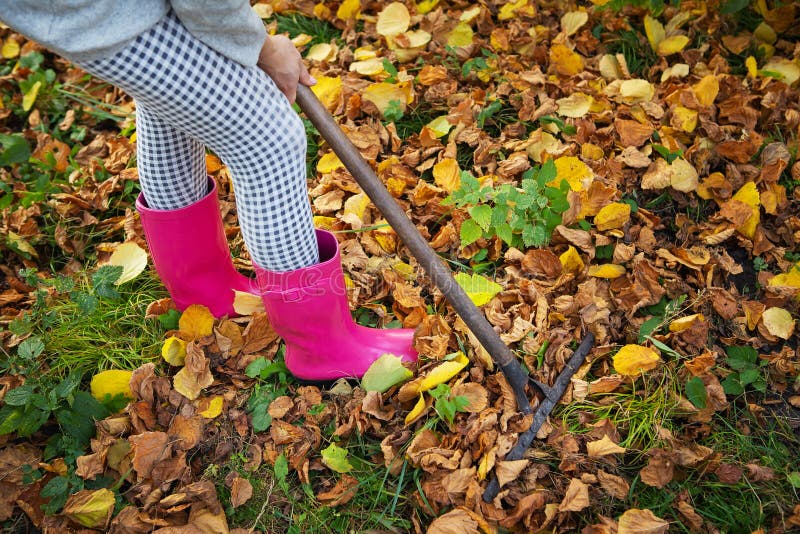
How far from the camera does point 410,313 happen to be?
1.83m

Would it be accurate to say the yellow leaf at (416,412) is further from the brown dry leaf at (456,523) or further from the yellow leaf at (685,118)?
the yellow leaf at (685,118)

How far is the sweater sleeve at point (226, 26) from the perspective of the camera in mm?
1032

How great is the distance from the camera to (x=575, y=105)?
2.22 m

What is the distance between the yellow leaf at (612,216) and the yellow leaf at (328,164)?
33.2 inches

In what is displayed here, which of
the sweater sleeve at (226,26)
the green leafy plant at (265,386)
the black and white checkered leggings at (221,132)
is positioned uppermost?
the sweater sleeve at (226,26)

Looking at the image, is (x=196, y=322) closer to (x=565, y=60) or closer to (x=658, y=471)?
(x=658, y=471)

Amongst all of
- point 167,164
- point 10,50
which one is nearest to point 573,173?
point 167,164

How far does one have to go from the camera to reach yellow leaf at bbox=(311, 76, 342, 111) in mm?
2314

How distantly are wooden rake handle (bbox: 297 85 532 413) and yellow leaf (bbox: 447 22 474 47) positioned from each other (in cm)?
119

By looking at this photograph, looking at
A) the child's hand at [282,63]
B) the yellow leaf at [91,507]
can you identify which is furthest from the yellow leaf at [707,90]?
the yellow leaf at [91,507]

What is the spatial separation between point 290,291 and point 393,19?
1493 mm

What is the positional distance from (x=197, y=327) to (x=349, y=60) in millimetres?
1277

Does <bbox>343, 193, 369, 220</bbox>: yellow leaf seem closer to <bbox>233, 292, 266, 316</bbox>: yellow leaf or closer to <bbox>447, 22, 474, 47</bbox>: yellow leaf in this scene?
<bbox>233, 292, 266, 316</bbox>: yellow leaf

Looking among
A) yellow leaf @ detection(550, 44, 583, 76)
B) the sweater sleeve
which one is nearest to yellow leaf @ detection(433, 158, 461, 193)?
yellow leaf @ detection(550, 44, 583, 76)
